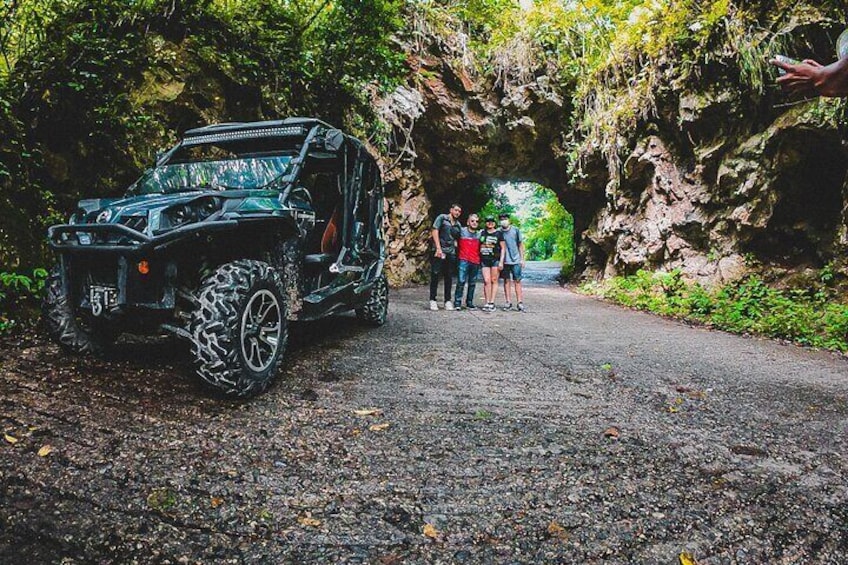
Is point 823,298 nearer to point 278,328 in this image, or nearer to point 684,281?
point 684,281

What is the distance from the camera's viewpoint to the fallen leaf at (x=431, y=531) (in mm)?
1680

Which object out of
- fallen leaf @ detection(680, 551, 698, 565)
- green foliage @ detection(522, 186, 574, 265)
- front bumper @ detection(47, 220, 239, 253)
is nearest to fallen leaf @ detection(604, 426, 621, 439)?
fallen leaf @ detection(680, 551, 698, 565)

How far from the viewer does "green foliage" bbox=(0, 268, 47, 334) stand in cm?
415

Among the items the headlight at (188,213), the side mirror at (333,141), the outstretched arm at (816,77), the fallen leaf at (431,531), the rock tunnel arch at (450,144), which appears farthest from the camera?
the rock tunnel arch at (450,144)

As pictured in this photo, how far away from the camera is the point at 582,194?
17219 mm

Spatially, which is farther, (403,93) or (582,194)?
(582,194)

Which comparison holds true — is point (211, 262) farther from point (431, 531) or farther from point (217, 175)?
point (431, 531)

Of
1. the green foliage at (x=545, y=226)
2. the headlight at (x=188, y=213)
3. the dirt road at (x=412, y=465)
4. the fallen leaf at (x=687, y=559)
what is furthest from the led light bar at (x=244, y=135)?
the green foliage at (x=545, y=226)

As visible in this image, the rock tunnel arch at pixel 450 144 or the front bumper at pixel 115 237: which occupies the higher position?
the rock tunnel arch at pixel 450 144

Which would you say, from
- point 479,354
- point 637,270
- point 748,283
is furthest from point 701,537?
point 637,270

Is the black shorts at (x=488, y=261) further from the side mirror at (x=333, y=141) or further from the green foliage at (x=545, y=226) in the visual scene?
the green foliage at (x=545, y=226)

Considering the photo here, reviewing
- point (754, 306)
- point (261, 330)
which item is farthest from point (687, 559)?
point (754, 306)

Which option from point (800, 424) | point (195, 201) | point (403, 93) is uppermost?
point (403, 93)

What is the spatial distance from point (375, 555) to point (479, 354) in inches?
130
